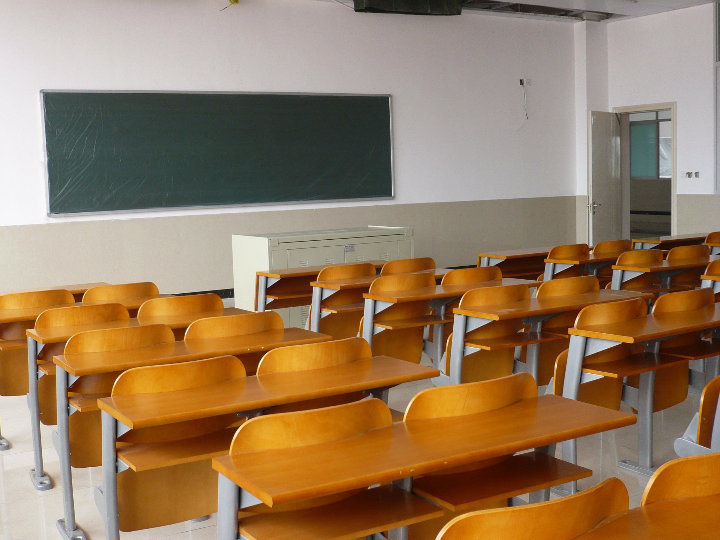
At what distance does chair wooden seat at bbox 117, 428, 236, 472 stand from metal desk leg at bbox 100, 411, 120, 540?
38 millimetres

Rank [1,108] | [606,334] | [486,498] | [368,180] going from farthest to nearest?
[368,180]
[1,108]
[606,334]
[486,498]

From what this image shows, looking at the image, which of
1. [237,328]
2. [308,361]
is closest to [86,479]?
[237,328]

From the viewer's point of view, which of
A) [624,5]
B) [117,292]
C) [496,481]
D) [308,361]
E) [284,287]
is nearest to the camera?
[496,481]

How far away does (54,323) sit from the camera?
3633 millimetres

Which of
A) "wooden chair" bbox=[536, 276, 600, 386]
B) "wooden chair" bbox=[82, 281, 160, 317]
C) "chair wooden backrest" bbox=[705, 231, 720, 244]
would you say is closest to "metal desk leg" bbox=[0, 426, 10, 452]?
"wooden chair" bbox=[82, 281, 160, 317]

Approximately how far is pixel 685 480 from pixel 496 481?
0.64 meters

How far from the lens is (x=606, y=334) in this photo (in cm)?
299

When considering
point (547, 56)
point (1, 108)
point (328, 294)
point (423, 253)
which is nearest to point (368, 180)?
point (423, 253)

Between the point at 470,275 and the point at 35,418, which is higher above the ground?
the point at 470,275

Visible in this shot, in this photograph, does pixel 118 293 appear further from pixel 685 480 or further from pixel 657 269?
pixel 685 480

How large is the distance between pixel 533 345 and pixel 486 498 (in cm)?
218

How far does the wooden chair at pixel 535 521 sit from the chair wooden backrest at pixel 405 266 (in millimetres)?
4164

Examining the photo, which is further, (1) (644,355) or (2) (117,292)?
(2) (117,292)

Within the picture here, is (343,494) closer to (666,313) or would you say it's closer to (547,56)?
(666,313)
